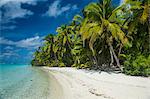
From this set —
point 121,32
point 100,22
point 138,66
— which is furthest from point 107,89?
point 100,22

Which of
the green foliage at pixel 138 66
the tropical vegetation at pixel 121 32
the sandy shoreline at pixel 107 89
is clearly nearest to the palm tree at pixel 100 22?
the tropical vegetation at pixel 121 32

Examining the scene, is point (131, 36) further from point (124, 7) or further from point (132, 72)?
point (132, 72)

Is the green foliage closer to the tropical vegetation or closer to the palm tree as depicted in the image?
the tropical vegetation

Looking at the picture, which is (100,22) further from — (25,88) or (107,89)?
(107,89)

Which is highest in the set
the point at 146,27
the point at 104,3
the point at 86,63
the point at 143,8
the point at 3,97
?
the point at 104,3

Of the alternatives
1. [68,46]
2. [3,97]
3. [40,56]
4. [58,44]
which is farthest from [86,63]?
[40,56]

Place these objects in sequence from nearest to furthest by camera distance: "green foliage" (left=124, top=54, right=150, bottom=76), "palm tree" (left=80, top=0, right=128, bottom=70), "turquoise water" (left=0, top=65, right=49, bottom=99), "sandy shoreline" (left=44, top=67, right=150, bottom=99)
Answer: "sandy shoreline" (left=44, top=67, right=150, bottom=99) < "turquoise water" (left=0, top=65, right=49, bottom=99) < "green foliage" (left=124, top=54, right=150, bottom=76) < "palm tree" (left=80, top=0, right=128, bottom=70)

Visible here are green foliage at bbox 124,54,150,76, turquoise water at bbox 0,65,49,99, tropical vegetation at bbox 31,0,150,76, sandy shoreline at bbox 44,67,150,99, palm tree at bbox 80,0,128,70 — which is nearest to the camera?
sandy shoreline at bbox 44,67,150,99

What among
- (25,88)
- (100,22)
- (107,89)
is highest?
(100,22)

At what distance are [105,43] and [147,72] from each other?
8.28m

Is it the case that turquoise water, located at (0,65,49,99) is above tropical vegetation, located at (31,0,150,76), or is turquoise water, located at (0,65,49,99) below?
below

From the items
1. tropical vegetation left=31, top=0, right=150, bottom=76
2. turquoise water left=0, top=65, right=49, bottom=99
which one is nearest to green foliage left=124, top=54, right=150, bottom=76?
tropical vegetation left=31, top=0, right=150, bottom=76

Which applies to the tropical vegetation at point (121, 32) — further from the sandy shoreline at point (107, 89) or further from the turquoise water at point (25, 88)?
the turquoise water at point (25, 88)

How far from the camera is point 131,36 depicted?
20453 mm
